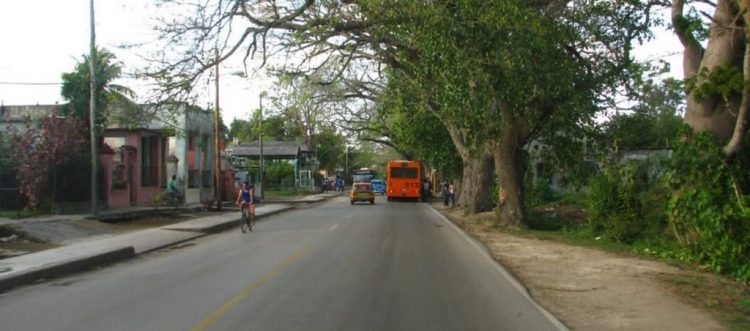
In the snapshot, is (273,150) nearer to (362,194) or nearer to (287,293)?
(362,194)

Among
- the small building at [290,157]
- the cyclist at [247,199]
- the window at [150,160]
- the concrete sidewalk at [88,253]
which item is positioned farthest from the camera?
the small building at [290,157]

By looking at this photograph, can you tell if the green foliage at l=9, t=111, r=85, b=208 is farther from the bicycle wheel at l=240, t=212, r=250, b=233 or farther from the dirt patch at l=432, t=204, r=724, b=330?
the dirt patch at l=432, t=204, r=724, b=330

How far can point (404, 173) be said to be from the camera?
2130 inches

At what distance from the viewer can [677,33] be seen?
15.2m

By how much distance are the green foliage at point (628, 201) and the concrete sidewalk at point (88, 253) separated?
11.6 metres

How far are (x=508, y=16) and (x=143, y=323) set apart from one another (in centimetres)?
1038

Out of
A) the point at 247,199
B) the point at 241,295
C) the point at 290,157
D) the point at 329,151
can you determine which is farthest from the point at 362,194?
the point at 329,151

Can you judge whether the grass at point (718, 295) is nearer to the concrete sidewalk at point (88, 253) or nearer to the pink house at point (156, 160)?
the concrete sidewalk at point (88, 253)

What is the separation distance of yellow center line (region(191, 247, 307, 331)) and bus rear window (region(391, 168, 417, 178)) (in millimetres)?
38971

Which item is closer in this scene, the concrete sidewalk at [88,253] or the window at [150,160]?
the concrete sidewalk at [88,253]

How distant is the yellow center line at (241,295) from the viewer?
8203mm

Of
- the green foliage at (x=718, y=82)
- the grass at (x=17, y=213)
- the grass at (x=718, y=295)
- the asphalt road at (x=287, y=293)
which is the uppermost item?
the green foliage at (x=718, y=82)

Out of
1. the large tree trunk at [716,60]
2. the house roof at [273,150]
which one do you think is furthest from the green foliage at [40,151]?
the house roof at [273,150]

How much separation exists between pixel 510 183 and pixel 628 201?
5.62 m
